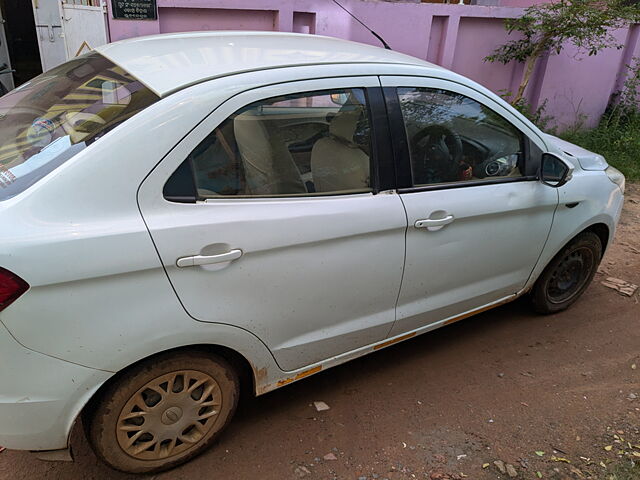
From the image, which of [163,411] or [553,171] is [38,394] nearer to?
[163,411]

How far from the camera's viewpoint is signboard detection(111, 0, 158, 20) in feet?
15.9

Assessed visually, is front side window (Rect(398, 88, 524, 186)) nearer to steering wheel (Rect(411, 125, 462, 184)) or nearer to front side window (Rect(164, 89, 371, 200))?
steering wheel (Rect(411, 125, 462, 184))

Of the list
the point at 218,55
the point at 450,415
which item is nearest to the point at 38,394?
the point at 218,55

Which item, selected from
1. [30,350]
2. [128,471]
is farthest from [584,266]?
[30,350]

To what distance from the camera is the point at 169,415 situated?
2229mm

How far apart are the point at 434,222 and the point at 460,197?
23cm

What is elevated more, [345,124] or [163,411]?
[345,124]

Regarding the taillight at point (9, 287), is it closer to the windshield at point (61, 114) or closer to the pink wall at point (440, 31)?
the windshield at point (61, 114)

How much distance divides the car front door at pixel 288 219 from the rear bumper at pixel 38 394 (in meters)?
0.47

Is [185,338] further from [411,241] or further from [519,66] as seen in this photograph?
[519,66]

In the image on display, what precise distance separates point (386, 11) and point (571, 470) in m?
5.12

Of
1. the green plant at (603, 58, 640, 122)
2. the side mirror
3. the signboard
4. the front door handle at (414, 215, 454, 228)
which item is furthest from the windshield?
the green plant at (603, 58, 640, 122)

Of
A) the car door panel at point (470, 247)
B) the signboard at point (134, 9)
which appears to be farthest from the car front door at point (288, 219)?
the signboard at point (134, 9)

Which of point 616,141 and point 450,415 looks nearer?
point 450,415
